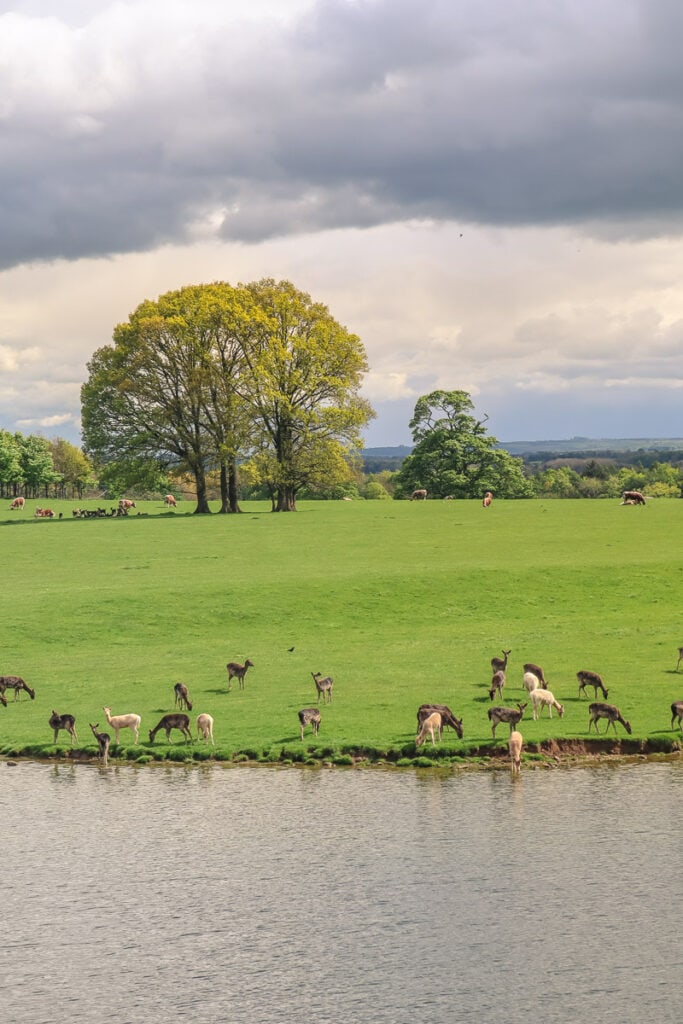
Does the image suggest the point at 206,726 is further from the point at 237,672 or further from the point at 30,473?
the point at 30,473

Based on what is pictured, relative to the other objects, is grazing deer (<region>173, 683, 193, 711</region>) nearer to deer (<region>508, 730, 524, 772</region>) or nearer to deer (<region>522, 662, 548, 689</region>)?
deer (<region>508, 730, 524, 772</region>)

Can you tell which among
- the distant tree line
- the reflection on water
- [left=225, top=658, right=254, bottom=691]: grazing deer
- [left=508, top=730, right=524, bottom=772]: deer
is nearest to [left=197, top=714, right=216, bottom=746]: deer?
the reflection on water

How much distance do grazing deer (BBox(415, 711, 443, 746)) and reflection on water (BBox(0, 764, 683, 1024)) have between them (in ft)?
4.79

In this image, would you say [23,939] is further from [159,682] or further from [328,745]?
[159,682]

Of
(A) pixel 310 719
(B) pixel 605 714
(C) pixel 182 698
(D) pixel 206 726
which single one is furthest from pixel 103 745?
(B) pixel 605 714

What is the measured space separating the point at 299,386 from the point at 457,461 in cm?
3187

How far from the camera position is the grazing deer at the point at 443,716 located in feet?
103

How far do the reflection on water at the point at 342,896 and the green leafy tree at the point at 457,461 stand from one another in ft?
318

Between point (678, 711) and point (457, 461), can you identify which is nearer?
point (678, 711)

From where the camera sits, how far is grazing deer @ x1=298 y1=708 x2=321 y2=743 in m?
31.5

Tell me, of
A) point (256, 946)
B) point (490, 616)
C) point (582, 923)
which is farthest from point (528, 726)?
point (490, 616)

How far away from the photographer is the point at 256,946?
1889cm

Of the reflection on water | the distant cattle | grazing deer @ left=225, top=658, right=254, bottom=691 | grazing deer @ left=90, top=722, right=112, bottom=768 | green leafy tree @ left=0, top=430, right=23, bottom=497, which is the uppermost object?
green leafy tree @ left=0, top=430, right=23, bottom=497

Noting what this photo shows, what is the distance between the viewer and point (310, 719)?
3172 centimetres
